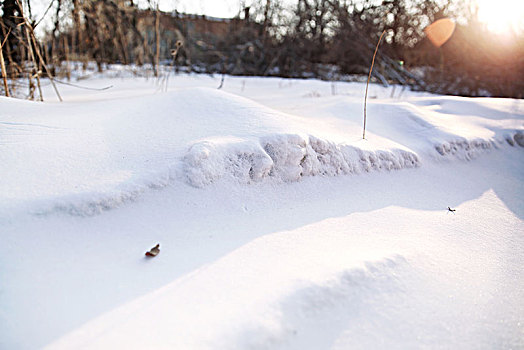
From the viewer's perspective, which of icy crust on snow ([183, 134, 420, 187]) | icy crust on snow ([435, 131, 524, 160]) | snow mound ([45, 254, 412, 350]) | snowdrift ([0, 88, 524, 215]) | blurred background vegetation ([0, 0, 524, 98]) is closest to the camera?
snow mound ([45, 254, 412, 350])

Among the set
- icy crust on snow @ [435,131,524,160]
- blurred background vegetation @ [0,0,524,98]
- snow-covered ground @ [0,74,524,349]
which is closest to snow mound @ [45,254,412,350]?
snow-covered ground @ [0,74,524,349]

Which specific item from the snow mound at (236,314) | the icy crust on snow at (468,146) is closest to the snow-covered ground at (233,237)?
the snow mound at (236,314)

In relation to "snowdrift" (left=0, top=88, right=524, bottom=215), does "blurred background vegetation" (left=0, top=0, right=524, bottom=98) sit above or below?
above

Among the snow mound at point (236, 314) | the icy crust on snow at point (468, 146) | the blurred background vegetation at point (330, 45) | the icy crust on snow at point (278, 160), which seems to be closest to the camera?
the snow mound at point (236, 314)

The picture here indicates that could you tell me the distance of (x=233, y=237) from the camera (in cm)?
105

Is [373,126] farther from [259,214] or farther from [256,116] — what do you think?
[259,214]

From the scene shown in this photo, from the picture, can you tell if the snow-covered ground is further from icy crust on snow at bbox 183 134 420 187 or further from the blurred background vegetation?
the blurred background vegetation

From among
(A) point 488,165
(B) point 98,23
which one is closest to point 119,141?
(A) point 488,165

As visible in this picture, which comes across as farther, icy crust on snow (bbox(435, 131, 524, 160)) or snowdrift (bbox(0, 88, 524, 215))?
icy crust on snow (bbox(435, 131, 524, 160))

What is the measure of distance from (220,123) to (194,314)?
1031mm

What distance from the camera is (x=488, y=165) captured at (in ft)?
7.37

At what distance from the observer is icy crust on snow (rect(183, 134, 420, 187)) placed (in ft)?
4.06

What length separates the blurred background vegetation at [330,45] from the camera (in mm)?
6504

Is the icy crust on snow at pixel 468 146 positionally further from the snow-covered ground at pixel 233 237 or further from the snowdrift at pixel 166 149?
the snow-covered ground at pixel 233 237
